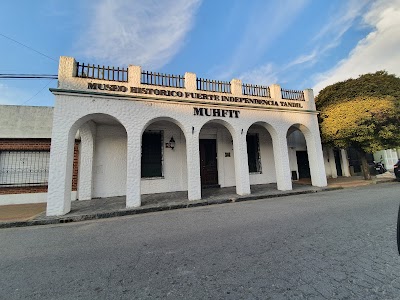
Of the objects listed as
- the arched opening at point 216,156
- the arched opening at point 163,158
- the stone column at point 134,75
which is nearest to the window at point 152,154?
the arched opening at point 163,158

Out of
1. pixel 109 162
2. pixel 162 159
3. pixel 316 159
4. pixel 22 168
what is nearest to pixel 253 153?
pixel 316 159

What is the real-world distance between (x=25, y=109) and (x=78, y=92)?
Answer: 6.49 metres

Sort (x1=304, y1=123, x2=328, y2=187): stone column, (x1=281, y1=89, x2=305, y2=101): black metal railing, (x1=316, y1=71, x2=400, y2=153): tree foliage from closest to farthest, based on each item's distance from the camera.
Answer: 1. (x1=316, y1=71, x2=400, y2=153): tree foliage
2. (x1=304, y1=123, x2=328, y2=187): stone column
3. (x1=281, y1=89, x2=305, y2=101): black metal railing

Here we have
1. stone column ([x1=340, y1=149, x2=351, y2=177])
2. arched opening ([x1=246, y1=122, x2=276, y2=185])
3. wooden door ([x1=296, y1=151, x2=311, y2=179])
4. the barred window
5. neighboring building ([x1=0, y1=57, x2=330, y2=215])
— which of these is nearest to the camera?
neighboring building ([x1=0, y1=57, x2=330, y2=215])

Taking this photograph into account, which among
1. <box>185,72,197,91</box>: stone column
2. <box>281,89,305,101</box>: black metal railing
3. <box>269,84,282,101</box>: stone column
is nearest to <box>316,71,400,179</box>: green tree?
<box>281,89,305,101</box>: black metal railing

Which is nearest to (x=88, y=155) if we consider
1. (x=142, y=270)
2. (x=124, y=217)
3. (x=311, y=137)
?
(x=124, y=217)

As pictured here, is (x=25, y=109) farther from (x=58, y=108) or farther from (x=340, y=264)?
(x=340, y=264)

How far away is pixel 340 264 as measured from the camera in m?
2.71

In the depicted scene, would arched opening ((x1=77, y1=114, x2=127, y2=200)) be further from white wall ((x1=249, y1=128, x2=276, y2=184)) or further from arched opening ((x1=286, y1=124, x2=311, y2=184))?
arched opening ((x1=286, y1=124, x2=311, y2=184))

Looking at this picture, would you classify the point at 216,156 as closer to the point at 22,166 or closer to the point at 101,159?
the point at 101,159

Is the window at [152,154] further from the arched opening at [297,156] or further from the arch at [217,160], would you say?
the arched opening at [297,156]

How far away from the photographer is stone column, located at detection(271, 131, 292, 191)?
9777 mm

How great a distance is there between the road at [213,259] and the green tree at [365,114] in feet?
23.1

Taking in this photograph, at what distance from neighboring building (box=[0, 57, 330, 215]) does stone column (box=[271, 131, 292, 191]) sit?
2.0 inches
